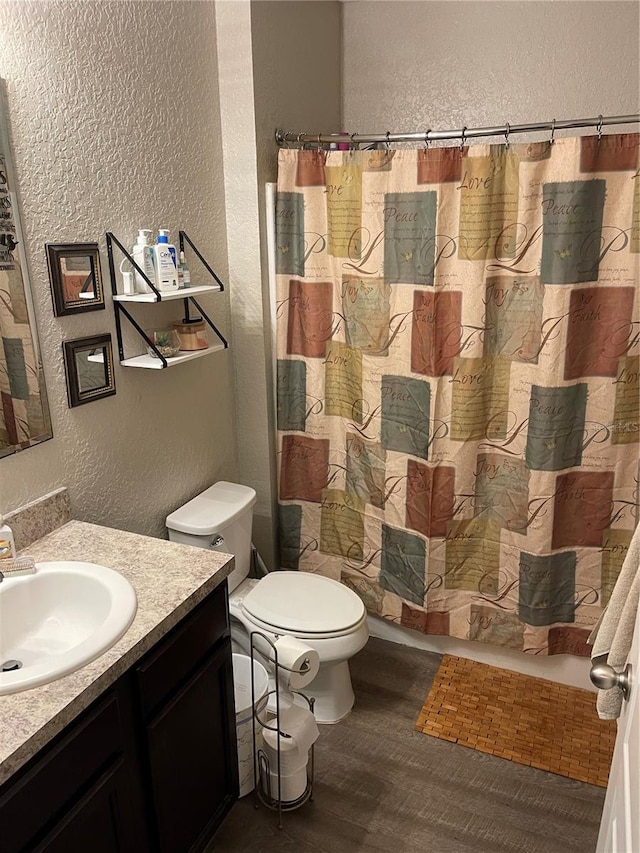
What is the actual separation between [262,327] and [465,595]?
126 centimetres

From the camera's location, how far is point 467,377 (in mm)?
2232

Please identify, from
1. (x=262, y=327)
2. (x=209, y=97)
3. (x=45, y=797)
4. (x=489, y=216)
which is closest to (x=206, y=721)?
(x=45, y=797)

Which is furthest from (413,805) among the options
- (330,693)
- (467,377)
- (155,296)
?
(155,296)

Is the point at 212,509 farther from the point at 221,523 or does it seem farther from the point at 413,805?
the point at 413,805

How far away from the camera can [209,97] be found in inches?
86.7

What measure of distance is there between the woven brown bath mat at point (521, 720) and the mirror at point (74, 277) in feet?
5.72

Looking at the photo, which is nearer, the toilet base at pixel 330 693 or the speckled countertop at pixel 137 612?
the speckled countertop at pixel 137 612

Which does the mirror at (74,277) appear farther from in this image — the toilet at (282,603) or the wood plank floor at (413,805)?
the wood plank floor at (413,805)

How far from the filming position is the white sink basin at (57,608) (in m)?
1.44

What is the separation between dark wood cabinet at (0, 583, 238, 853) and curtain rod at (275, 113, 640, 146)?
1516 millimetres

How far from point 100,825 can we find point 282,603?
3.12ft

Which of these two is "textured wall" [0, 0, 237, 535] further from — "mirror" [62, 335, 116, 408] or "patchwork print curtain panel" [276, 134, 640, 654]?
"patchwork print curtain panel" [276, 134, 640, 654]

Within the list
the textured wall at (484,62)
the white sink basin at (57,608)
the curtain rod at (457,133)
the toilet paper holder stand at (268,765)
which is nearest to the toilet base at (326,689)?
the toilet paper holder stand at (268,765)

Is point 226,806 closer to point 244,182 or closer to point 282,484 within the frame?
point 282,484
